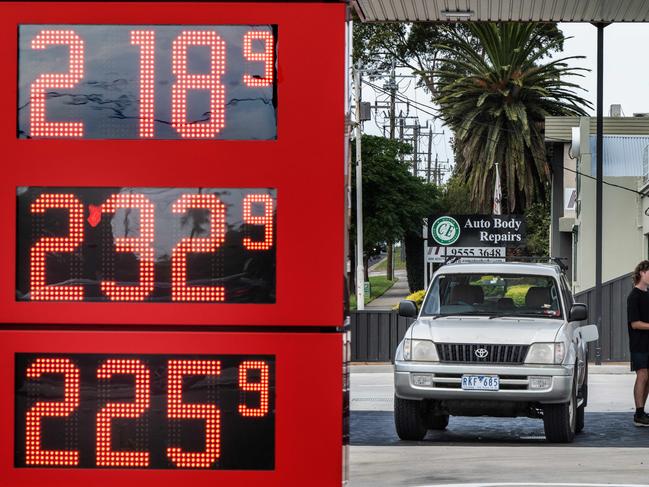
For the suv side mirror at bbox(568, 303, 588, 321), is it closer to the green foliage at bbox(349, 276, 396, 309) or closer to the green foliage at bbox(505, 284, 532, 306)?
the green foliage at bbox(505, 284, 532, 306)

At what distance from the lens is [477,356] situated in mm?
13898

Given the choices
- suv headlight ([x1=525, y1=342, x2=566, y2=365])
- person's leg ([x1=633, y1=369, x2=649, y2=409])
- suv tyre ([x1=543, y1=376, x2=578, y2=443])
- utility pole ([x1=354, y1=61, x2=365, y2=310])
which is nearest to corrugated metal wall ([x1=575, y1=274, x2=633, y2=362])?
person's leg ([x1=633, y1=369, x2=649, y2=409])

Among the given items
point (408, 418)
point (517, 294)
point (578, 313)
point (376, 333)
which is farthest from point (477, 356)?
point (517, 294)

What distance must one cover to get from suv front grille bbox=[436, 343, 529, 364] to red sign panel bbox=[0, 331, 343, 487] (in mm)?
8877

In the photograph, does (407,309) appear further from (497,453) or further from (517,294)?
(517,294)

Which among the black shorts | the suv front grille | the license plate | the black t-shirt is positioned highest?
the black t-shirt

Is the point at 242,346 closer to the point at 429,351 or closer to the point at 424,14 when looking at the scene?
the point at 429,351

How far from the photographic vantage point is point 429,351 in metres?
14.0

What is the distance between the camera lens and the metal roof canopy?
1659cm

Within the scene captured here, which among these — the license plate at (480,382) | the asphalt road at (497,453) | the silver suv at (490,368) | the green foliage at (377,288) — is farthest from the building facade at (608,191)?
the green foliage at (377,288)

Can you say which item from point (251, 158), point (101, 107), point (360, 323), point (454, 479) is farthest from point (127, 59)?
point (360, 323)

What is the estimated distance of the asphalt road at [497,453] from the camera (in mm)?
11023

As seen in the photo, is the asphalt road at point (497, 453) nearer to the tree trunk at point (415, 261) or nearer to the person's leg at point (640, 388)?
the person's leg at point (640, 388)

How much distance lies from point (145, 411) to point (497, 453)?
816 centimetres
